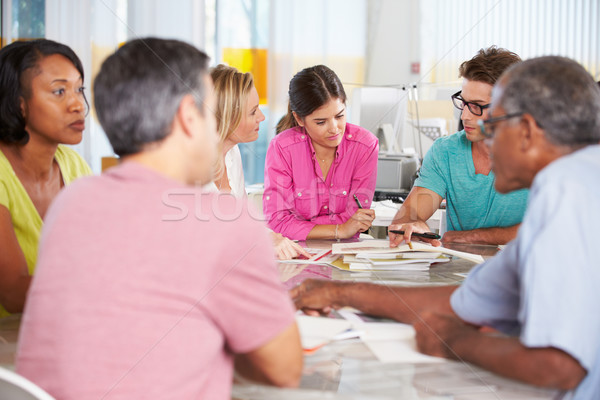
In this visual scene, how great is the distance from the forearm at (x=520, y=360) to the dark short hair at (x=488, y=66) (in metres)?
1.26

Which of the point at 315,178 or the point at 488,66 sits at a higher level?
the point at 488,66

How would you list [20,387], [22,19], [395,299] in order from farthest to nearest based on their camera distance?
[22,19]
[395,299]
[20,387]

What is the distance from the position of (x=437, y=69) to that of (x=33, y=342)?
5.39m

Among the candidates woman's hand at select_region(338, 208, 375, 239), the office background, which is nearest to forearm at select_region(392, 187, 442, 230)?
woman's hand at select_region(338, 208, 375, 239)

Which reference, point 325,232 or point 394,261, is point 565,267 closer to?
point 394,261

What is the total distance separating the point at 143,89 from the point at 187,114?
0.07 metres

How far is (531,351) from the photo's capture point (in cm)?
85

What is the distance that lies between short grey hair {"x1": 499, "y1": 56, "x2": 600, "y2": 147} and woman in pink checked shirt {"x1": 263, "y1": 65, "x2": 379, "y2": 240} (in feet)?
4.55

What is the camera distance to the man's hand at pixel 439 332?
3.31 ft

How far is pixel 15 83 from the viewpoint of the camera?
60.2 inches

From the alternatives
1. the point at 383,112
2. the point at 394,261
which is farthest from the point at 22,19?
the point at 394,261

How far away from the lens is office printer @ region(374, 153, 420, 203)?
10.8ft

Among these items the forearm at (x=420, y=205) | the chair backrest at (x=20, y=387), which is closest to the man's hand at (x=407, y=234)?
the forearm at (x=420, y=205)

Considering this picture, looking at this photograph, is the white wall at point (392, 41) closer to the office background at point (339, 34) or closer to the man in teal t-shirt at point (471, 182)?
the office background at point (339, 34)
